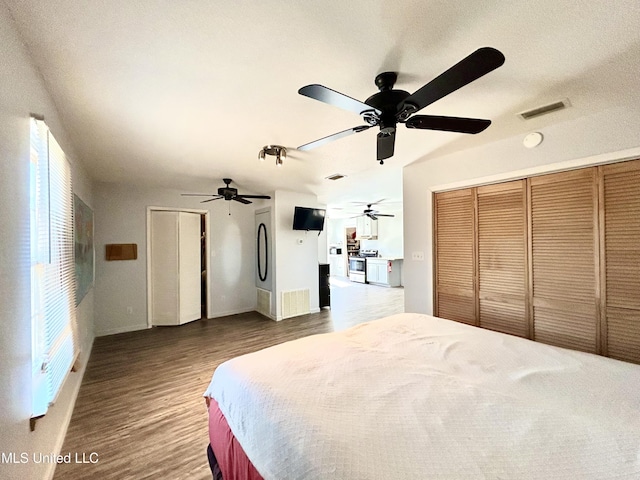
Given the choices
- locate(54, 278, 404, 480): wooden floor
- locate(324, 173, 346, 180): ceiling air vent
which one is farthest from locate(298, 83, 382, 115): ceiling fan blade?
locate(324, 173, 346, 180): ceiling air vent

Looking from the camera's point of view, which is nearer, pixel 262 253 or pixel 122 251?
pixel 122 251

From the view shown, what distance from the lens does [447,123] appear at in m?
1.75

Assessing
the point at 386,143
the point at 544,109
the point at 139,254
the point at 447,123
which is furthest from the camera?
the point at 139,254

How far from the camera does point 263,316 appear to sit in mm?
5297

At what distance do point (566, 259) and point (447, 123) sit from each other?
1.79m

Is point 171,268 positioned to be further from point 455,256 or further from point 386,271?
point 386,271

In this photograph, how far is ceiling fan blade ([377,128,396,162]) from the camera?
180 cm

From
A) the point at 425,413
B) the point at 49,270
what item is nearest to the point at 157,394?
the point at 49,270

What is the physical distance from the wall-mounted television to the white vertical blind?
3401 millimetres

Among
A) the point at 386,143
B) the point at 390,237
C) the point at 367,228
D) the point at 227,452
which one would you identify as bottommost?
the point at 227,452

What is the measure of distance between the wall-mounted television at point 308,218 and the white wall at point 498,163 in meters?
2.05


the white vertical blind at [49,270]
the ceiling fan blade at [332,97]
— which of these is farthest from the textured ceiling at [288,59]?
the white vertical blind at [49,270]

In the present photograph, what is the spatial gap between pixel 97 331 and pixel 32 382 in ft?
11.7

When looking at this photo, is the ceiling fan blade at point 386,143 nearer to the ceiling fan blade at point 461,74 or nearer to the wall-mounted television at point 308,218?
the ceiling fan blade at point 461,74
